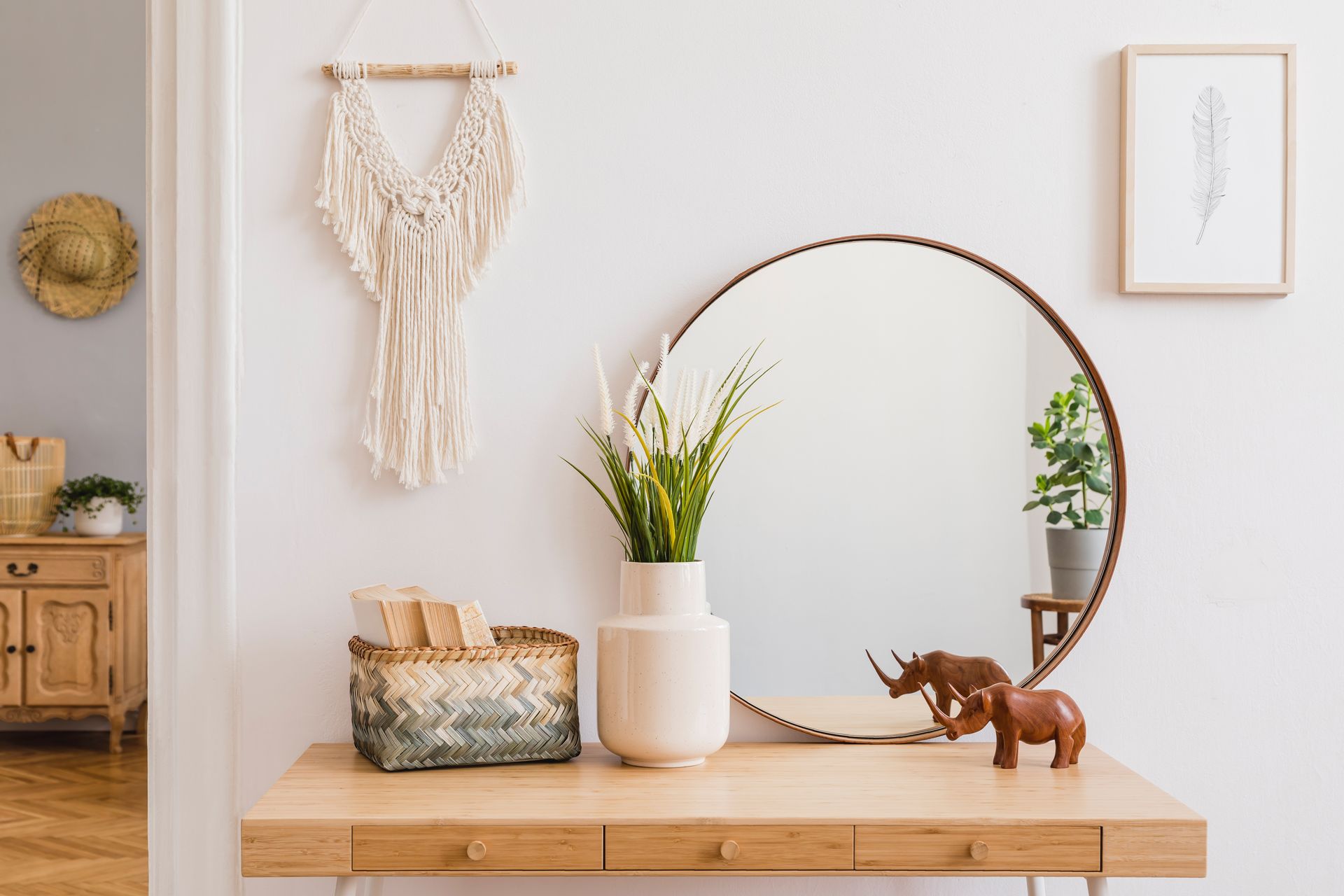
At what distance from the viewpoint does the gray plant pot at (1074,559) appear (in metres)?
1.61

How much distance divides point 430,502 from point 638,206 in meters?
0.57

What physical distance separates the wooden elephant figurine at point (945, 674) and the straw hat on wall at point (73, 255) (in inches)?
138

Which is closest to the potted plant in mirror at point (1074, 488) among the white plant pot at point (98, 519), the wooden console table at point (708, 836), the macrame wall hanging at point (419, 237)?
the wooden console table at point (708, 836)

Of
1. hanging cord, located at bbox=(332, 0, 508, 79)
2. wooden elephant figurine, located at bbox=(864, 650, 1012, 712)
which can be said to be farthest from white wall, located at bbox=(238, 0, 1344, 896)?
wooden elephant figurine, located at bbox=(864, 650, 1012, 712)

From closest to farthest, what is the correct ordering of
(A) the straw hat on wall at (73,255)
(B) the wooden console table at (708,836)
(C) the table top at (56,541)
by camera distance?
(B) the wooden console table at (708,836), (C) the table top at (56,541), (A) the straw hat on wall at (73,255)

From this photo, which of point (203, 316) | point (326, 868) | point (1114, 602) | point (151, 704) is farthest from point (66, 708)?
point (1114, 602)

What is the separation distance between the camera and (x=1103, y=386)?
1611 mm

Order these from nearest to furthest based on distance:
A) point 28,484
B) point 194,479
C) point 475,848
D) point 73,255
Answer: point 475,848
point 194,479
point 28,484
point 73,255

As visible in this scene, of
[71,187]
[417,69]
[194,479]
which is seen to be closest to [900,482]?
[417,69]

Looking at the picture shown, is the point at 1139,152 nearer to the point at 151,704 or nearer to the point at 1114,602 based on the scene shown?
the point at 1114,602

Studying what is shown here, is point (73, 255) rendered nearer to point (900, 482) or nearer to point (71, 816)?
point (71, 816)

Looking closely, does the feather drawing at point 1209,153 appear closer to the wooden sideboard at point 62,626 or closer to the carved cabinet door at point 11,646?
the wooden sideboard at point 62,626

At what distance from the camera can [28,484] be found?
3574 millimetres

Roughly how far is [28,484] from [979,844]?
3.54 m
